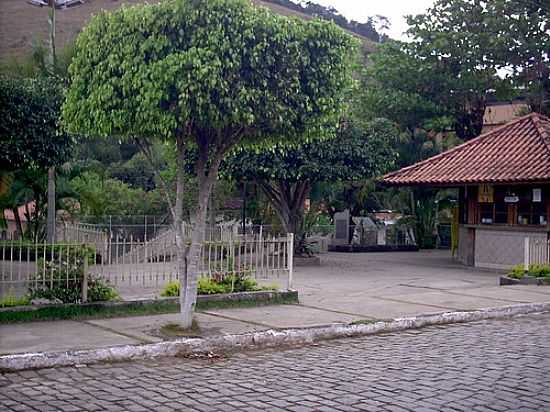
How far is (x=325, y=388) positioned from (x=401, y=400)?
79 centimetres

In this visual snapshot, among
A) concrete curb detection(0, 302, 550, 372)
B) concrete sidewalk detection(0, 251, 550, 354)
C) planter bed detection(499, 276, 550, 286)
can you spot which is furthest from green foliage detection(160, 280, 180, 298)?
planter bed detection(499, 276, 550, 286)

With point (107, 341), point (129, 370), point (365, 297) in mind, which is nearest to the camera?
point (129, 370)

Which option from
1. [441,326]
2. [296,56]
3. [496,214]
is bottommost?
[441,326]

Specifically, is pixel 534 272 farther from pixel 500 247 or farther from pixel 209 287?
pixel 209 287

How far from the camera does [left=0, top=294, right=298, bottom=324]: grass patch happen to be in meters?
10.7

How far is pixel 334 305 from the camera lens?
13625 mm

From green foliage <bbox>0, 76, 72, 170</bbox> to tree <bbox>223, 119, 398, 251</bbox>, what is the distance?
6.76 m

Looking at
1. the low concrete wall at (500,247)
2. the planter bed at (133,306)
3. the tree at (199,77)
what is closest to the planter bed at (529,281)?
the low concrete wall at (500,247)

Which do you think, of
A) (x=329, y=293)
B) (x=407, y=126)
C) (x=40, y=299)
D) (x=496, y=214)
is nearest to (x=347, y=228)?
(x=407, y=126)

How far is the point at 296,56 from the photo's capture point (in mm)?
10055

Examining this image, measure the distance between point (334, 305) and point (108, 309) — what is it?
164 inches

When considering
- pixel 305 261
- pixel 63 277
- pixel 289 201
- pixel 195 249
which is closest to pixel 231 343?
pixel 195 249

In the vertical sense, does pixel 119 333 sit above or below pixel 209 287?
below

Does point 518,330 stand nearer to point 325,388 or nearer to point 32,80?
point 325,388
